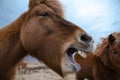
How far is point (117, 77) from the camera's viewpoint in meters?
8.47

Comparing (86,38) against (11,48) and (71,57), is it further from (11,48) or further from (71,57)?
(11,48)

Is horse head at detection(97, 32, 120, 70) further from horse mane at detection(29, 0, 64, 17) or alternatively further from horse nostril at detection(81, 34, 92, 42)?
horse nostril at detection(81, 34, 92, 42)

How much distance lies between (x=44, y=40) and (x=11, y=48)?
0.56 metres

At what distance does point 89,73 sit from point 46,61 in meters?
6.36

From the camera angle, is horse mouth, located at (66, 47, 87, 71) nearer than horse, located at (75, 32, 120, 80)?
Yes

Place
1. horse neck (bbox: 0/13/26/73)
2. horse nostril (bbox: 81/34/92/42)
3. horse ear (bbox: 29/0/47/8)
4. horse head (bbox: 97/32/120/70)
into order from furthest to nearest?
horse head (bbox: 97/32/120/70) → horse ear (bbox: 29/0/47/8) → horse neck (bbox: 0/13/26/73) → horse nostril (bbox: 81/34/92/42)

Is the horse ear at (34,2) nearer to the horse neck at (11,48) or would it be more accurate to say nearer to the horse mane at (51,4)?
the horse mane at (51,4)

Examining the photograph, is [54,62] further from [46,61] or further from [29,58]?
[29,58]

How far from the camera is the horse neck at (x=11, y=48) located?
4.13 meters

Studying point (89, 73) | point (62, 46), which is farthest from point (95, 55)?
point (62, 46)

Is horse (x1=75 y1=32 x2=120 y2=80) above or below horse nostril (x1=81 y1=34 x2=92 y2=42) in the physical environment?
below

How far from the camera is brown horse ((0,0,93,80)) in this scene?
11.8ft

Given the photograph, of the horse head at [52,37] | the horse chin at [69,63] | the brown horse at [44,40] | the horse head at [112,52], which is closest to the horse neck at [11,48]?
the brown horse at [44,40]

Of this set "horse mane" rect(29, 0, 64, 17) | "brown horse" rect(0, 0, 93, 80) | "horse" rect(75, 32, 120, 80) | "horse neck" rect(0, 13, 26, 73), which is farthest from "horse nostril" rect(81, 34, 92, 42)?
"horse" rect(75, 32, 120, 80)
